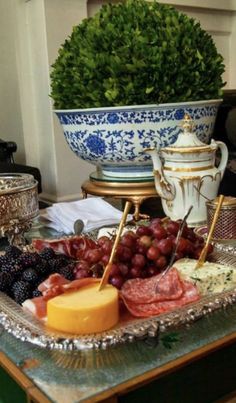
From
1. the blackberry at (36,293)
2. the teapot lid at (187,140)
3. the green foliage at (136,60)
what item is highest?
the green foliage at (136,60)

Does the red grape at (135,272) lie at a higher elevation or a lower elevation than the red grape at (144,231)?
lower

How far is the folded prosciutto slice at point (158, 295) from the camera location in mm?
524

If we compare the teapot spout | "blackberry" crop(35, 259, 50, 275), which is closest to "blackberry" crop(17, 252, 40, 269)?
"blackberry" crop(35, 259, 50, 275)

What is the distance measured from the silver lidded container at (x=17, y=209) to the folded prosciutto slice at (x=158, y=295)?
0.36m

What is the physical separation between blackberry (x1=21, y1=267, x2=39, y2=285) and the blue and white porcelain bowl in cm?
45

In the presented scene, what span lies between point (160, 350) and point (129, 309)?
62 mm

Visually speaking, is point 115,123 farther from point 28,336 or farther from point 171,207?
point 28,336

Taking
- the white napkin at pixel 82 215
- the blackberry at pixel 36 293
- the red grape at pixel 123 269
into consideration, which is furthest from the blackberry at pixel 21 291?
the white napkin at pixel 82 215

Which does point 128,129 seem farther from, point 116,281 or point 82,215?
point 116,281

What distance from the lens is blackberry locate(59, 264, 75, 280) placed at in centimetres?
61

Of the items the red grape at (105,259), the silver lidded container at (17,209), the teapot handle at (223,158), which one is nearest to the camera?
the red grape at (105,259)

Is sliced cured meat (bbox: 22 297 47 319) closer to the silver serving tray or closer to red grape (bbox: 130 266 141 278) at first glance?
the silver serving tray

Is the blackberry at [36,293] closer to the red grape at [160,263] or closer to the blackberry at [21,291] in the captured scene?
the blackberry at [21,291]

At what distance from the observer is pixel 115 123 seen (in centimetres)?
98
